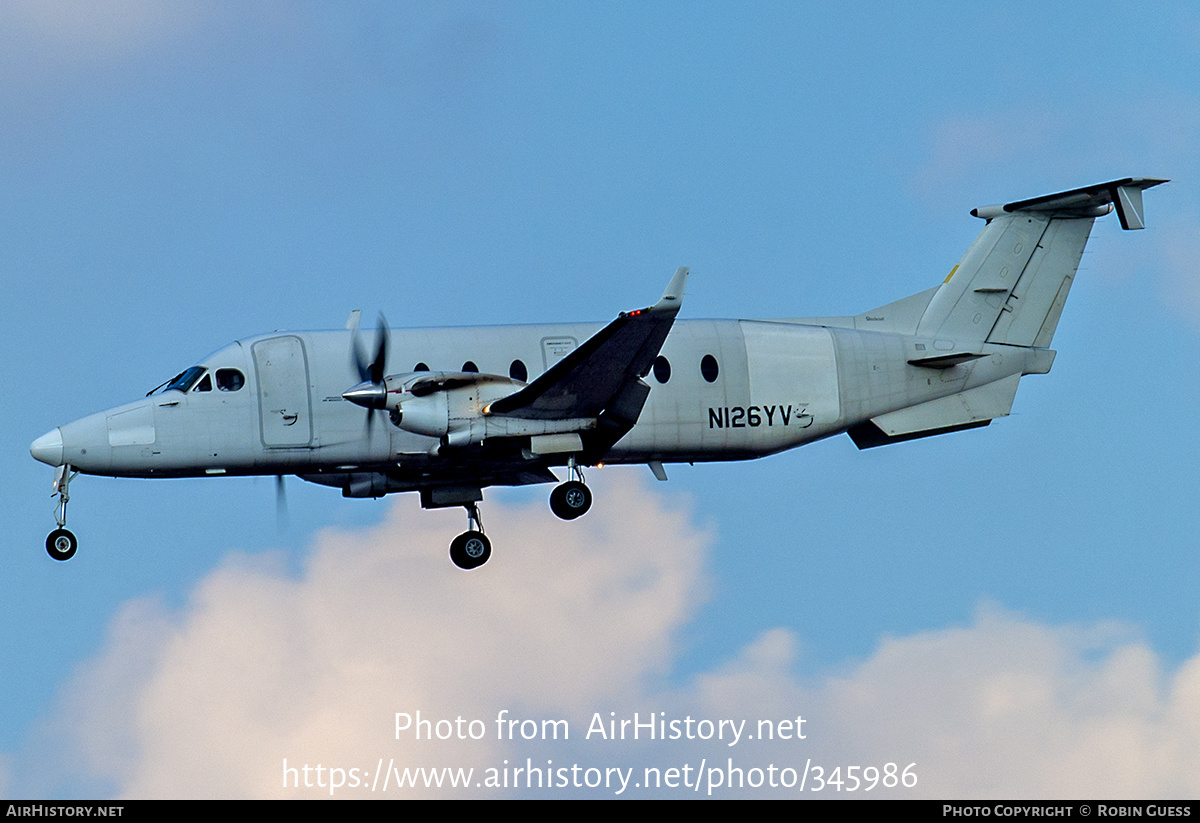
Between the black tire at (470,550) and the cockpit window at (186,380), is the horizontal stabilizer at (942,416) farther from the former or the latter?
the cockpit window at (186,380)

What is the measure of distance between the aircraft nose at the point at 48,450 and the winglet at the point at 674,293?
35.0 ft

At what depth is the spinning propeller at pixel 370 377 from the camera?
1224 inches

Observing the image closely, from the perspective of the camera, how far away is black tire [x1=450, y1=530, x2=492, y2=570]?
35.5 m

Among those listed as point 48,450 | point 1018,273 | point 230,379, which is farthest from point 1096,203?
point 48,450

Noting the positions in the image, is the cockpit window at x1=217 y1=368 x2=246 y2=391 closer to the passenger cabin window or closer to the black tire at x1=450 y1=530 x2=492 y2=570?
the black tire at x1=450 y1=530 x2=492 y2=570

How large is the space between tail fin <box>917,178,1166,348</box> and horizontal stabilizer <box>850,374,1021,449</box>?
1.10 meters

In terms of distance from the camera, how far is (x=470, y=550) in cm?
3553

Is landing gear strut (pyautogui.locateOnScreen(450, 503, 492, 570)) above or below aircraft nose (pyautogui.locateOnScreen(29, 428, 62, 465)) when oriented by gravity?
below

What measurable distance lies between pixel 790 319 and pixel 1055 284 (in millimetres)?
5547

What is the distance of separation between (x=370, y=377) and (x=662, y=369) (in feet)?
18.0

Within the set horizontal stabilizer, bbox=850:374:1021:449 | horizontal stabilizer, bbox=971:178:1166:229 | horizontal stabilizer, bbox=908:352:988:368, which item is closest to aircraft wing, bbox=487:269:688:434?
horizontal stabilizer, bbox=850:374:1021:449

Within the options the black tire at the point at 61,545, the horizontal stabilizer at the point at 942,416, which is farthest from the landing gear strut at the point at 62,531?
the horizontal stabilizer at the point at 942,416
